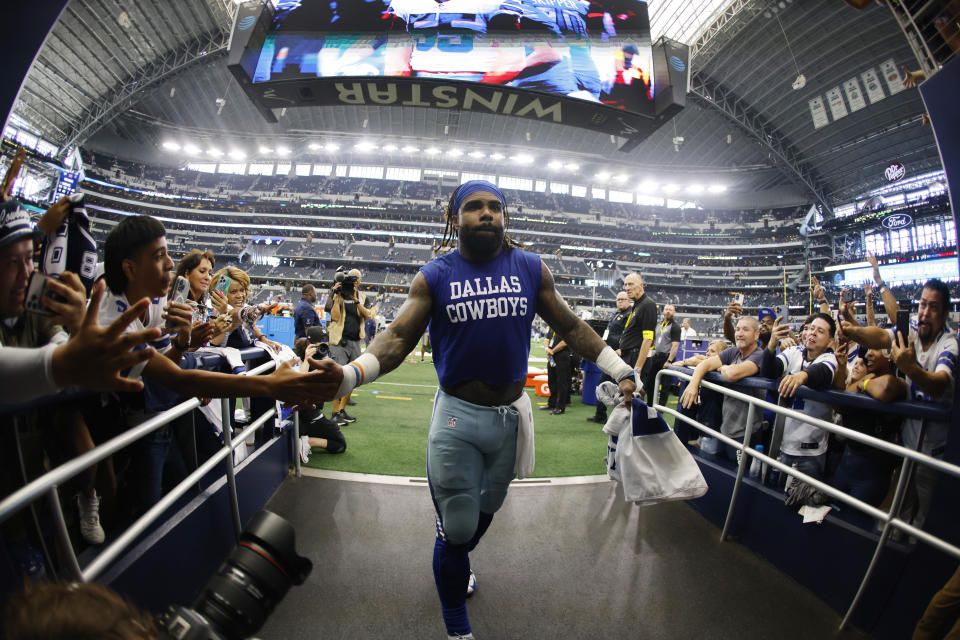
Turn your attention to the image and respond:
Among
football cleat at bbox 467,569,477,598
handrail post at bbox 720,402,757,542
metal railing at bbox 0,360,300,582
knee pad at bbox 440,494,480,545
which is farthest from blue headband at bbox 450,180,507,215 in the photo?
handrail post at bbox 720,402,757,542

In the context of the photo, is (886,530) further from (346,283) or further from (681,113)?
(681,113)

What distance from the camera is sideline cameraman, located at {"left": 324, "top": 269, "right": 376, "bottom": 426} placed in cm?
515

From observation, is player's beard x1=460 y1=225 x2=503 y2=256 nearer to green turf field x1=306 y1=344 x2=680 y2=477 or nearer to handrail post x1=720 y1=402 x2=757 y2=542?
handrail post x1=720 y1=402 x2=757 y2=542

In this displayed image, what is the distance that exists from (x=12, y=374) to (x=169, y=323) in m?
1.03

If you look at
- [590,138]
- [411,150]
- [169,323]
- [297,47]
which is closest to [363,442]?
[169,323]

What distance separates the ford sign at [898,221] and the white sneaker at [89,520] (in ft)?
171

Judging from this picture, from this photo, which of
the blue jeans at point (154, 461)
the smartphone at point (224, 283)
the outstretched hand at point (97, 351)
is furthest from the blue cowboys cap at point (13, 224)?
the smartphone at point (224, 283)

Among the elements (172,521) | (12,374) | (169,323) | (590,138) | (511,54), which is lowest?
(172,521)

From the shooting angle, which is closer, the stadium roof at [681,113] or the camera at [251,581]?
the camera at [251,581]

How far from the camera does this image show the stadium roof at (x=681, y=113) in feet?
76.8

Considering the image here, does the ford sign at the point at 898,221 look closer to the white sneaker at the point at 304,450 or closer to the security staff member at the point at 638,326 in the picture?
the security staff member at the point at 638,326

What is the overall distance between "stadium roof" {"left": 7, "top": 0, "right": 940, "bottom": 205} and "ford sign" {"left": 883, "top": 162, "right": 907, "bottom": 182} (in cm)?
133

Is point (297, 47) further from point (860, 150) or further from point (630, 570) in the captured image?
point (860, 150)

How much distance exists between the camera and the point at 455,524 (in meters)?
1.74
